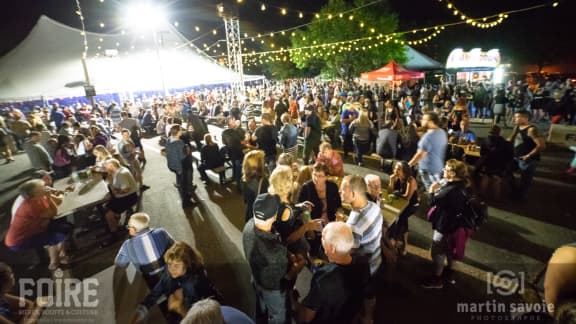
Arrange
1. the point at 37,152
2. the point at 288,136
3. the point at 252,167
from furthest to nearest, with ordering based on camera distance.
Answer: the point at 37,152 < the point at 288,136 < the point at 252,167

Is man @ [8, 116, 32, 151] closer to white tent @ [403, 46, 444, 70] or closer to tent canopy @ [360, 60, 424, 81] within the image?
tent canopy @ [360, 60, 424, 81]

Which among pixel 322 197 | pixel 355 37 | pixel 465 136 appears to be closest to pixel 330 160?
pixel 322 197

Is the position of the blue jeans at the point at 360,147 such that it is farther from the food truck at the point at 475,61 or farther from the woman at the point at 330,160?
the food truck at the point at 475,61

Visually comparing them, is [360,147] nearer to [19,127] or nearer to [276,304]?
[276,304]

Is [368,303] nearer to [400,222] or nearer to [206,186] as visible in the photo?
[400,222]

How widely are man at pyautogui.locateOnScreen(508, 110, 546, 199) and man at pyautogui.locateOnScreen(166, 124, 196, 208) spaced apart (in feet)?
20.6

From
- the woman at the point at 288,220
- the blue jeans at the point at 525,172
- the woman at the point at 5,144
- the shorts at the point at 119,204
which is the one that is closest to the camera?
the woman at the point at 288,220

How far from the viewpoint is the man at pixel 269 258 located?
87.9 inches

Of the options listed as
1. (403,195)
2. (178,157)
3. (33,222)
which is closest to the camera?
(33,222)

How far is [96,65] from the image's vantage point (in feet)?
50.0

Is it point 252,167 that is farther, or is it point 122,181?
Result: point 122,181

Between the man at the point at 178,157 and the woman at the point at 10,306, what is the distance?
3.40 m

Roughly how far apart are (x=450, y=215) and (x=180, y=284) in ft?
9.06

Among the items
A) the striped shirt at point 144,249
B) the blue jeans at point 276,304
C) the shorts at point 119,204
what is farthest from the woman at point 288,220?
the shorts at point 119,204
